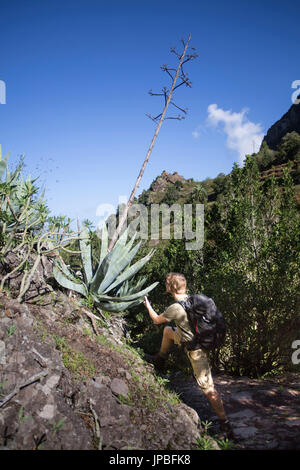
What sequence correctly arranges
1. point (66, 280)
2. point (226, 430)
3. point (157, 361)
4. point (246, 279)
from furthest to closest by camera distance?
point (246, 279), point (157, 361), point (66, 280), point (226, 430)

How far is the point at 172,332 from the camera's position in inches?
132

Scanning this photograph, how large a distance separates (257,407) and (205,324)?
3.98 feet

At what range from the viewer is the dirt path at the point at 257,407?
2.30 metres

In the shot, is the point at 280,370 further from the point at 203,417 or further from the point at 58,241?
the point at 58,241

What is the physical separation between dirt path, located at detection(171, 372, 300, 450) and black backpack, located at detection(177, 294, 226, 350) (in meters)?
0.78

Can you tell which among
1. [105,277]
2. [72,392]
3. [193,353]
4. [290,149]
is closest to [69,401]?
[72,392]

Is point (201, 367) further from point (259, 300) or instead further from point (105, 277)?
point (105, 277)

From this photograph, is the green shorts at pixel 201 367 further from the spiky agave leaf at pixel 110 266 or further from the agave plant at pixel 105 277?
the spiky agave leaf at pixel 110 266

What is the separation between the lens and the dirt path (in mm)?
2303

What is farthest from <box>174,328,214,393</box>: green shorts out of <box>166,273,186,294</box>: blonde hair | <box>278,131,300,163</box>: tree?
<box>278,131,300,163</box>: tree

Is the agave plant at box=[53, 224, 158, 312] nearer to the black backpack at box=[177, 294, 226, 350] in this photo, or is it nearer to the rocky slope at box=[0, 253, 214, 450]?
the rocky slope at box=[0, 253, 214, 450]

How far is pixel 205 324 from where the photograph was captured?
2645 millimetres

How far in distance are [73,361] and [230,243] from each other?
3.36 m

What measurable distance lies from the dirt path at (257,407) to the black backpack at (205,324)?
0.78m
